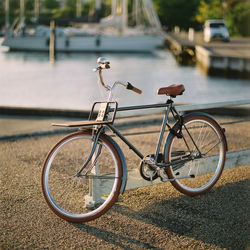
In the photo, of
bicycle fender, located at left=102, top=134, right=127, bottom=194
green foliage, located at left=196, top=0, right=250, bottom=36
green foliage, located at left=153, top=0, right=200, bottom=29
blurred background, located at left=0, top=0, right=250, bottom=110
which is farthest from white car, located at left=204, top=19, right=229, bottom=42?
green foliage, located at left=153, top=0, right=200, bottom=29

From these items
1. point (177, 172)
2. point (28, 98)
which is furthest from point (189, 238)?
point (28, 98)

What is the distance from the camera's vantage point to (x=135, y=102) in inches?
531

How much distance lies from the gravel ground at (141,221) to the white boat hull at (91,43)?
36.3m

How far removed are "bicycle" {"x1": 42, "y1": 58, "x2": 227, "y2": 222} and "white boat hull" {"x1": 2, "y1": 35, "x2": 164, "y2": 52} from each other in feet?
119

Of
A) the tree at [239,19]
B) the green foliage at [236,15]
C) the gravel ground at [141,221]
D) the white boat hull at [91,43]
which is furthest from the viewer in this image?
the green foliage at [236,15]

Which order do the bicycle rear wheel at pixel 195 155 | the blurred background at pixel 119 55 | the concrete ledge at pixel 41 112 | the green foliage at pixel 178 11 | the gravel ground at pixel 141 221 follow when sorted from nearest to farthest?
the gravel ground at pixel 141 221 → the bicycle rear wheel at pixel 195 155 → the concrete ledge at pixel 41 112 → the blurred background at pixel 119 55 → the green foliage at pixel 178 11

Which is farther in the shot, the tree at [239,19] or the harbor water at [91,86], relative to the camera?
the tree at [239,19]

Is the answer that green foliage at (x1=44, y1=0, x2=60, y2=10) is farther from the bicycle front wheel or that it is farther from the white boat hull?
the bicycle front wheel

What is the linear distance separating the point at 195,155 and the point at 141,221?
980 mm

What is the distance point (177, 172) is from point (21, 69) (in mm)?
23201

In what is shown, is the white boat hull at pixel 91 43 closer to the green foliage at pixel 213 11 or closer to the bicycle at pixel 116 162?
the green foliage at pixel 213 11

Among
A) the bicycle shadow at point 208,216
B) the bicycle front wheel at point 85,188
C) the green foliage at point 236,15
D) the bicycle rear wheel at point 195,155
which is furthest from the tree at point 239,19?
the bicycle front wheel at point 85,188

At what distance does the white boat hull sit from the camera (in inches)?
1587

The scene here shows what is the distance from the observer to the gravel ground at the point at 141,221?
11.1 feet
